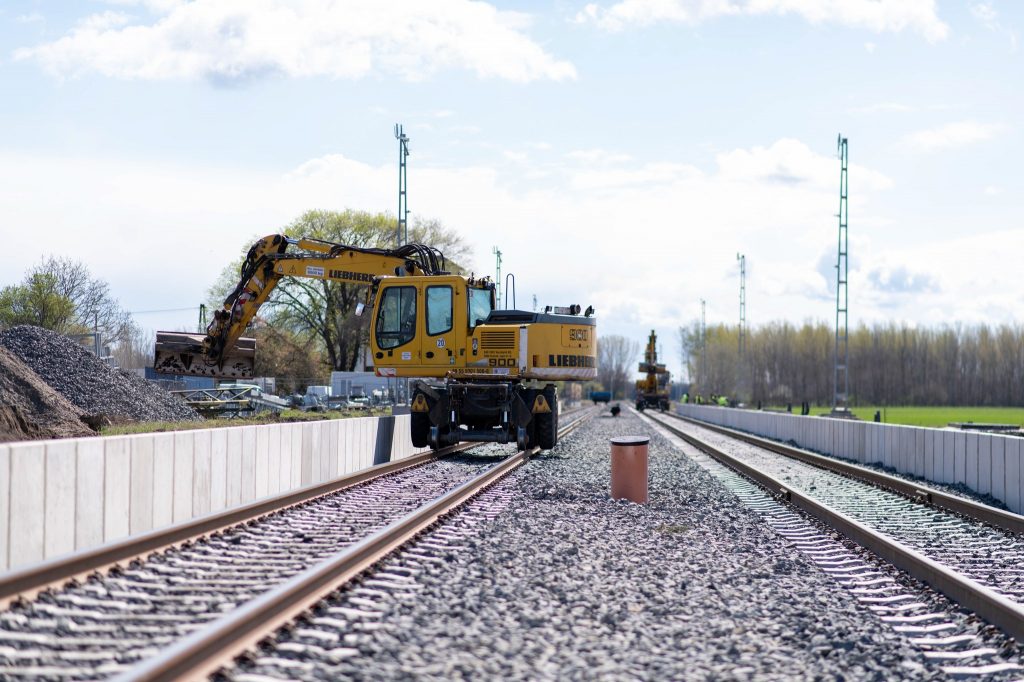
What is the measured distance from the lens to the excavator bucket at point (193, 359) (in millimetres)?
19859

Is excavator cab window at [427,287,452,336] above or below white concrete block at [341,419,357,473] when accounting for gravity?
above

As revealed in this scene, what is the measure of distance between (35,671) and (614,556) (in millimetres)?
5039

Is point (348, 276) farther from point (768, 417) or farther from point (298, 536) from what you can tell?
point (768, 417)

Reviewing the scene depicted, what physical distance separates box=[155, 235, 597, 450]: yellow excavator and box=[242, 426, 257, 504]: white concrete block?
7280mm

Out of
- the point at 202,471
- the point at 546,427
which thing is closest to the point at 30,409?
the point at 546,427

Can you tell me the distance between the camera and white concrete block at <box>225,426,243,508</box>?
39.7 feet

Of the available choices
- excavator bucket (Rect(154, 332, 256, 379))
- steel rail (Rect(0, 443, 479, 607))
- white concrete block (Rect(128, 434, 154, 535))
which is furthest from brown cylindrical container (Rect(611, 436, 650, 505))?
excavator bucket (Rect(154, 332, 256, 379))

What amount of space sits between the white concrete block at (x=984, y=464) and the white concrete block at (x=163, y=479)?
1172 centimetres

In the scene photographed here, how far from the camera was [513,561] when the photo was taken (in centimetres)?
830

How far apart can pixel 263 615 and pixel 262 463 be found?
26.0ft

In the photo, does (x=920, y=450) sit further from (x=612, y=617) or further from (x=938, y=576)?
(x=612, y=617)

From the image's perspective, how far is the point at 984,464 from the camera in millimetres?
15750

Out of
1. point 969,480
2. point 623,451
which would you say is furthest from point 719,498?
point 969,480

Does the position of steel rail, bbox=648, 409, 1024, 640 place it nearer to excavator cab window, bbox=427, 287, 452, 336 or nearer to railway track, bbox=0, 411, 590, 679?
railway track, bbox=0, 411, 590, 679
